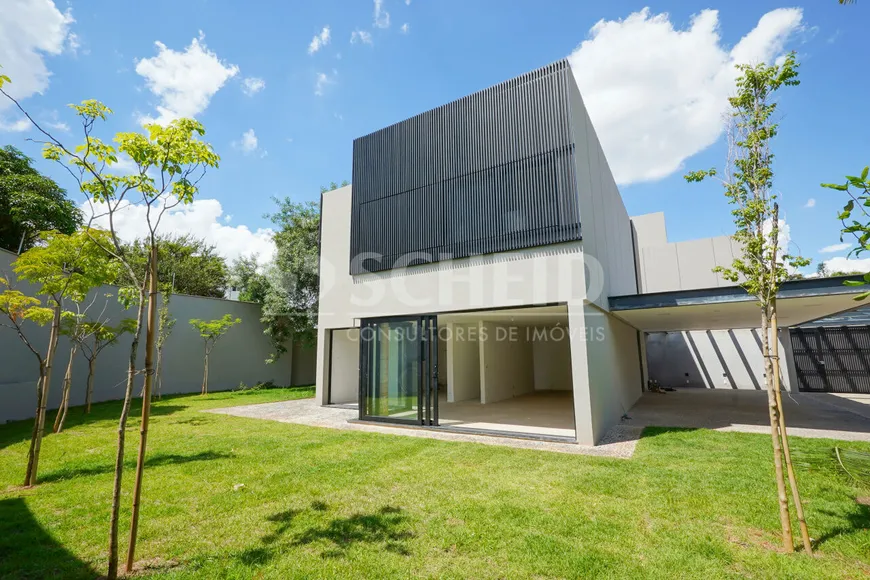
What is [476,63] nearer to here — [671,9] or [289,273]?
[671,9]

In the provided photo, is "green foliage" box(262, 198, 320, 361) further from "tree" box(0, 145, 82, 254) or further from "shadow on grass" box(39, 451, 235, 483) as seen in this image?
"shadow on grass" box(39, 451, 235, 483)

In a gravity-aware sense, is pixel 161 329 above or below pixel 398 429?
above

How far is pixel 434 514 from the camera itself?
3.95 metres

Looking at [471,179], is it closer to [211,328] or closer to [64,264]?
[64,264]

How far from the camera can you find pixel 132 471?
208 inches

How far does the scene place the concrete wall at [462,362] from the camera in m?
13.5

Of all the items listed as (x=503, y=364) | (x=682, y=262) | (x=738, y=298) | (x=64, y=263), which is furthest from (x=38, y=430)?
(x=682, y=262)

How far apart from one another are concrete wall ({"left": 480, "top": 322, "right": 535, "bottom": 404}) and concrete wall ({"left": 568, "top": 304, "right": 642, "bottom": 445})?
14.1 ft

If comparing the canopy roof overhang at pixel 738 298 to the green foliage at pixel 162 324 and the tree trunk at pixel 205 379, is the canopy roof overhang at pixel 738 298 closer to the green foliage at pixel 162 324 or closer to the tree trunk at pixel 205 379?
the green foliage at pixel 162 324

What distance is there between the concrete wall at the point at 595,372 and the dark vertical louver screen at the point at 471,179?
1.76 meters

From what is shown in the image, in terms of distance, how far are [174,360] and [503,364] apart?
1358cm

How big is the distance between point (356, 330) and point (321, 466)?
23.3ft

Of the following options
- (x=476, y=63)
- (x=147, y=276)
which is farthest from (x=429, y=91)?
(x=147, y=276)

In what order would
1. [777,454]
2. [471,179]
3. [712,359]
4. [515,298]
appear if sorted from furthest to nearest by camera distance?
1. [712,359]
2. [471,179]
3. [515,298]
4. [777,454]
